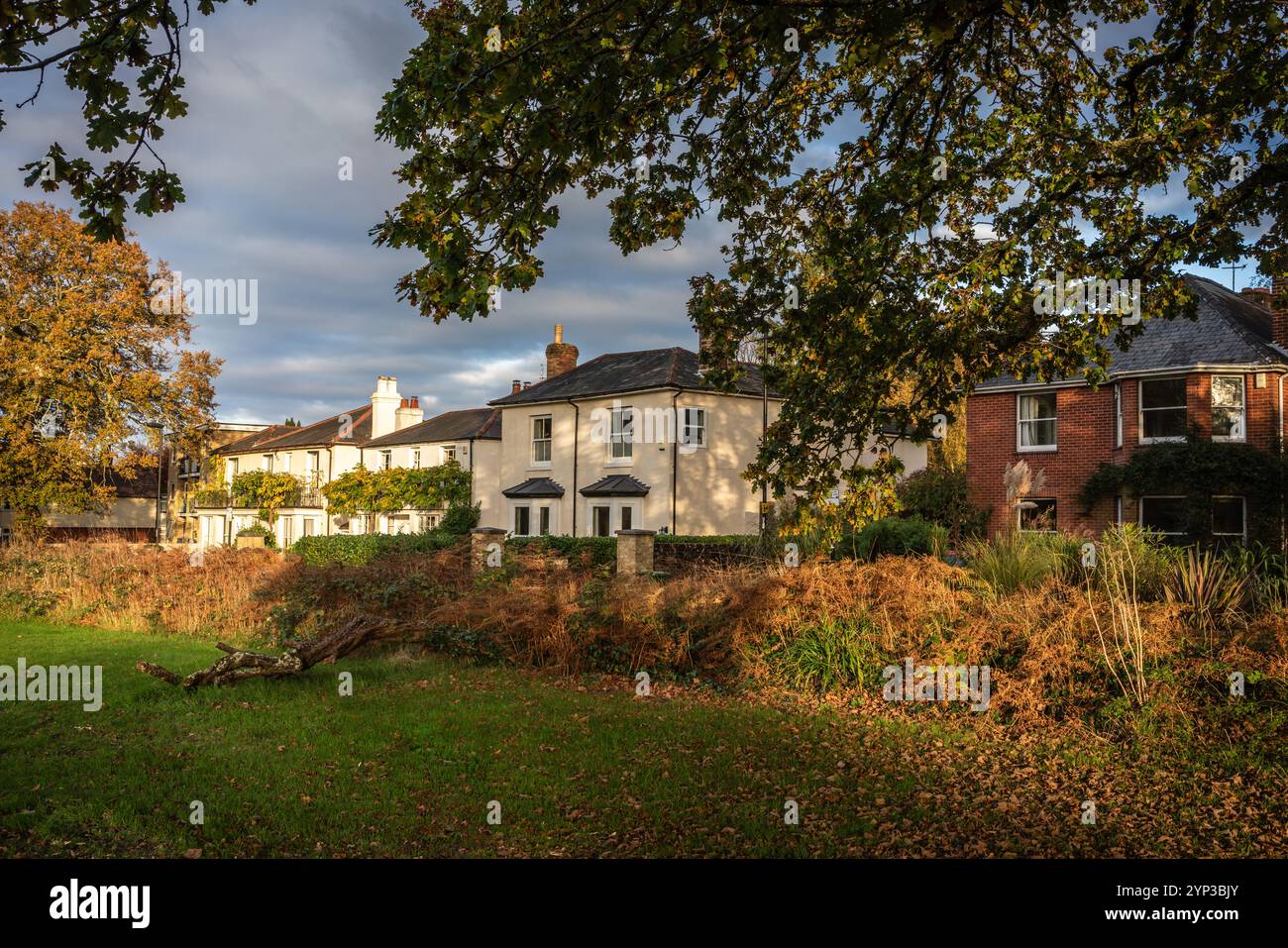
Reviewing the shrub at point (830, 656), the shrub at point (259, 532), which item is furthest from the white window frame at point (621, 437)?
the shrub at point (259, 532)

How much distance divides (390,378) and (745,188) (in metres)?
43.3

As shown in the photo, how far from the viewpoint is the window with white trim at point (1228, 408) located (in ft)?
75.6

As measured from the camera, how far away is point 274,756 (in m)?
7.68

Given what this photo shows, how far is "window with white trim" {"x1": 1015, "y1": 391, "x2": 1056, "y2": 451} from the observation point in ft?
87.5

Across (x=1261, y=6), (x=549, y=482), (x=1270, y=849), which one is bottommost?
(x=1270, y=849)

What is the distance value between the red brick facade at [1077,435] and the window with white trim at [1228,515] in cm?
171

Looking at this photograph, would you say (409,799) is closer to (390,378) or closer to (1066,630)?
(1066,630)

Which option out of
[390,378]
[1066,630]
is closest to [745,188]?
[1066,630]

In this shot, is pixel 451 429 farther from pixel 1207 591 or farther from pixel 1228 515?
pixel 1207 591

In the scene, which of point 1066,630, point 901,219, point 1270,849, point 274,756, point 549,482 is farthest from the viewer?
point 549,482

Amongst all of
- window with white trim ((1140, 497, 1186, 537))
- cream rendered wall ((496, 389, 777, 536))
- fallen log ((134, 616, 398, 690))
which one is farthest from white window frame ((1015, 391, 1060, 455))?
fallen log ((134, 616, 398, 690))

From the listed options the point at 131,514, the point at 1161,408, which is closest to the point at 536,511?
the point at 1161,408

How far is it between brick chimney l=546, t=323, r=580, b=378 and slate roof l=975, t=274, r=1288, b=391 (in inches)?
815

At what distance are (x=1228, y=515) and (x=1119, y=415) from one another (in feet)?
13.0
